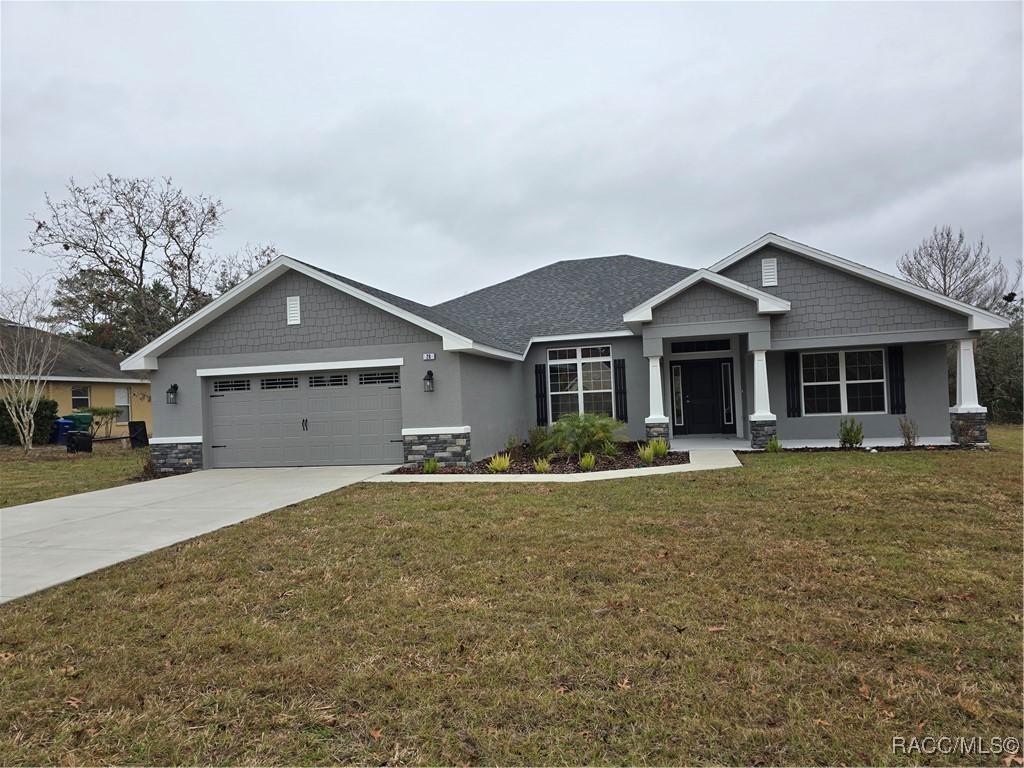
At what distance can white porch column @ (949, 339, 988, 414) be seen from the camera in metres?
12.3

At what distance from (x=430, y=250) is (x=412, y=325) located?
16.6m

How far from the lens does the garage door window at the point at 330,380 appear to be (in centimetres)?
1283

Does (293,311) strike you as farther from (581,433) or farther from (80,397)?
(80,397)

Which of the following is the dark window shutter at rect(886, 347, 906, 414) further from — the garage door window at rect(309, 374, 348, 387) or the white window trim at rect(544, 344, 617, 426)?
the garage door window at rect(309, 374, 348, 387)

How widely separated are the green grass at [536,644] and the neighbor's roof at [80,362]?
19963mm

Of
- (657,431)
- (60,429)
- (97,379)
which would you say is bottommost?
(657,431)

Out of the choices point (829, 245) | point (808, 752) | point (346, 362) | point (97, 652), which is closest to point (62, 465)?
point (346, 362)

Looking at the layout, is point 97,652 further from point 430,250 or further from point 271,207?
point 430,250

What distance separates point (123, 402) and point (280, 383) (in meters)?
17.7

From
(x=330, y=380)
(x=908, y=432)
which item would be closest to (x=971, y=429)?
(x=908, y=432)

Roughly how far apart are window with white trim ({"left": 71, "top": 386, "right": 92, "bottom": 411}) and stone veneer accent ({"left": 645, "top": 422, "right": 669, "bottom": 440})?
Result: 22.8 meters

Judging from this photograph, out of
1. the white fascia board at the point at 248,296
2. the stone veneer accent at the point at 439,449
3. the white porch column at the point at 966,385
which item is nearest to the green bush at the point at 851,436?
the white porch column at the point at 966,385

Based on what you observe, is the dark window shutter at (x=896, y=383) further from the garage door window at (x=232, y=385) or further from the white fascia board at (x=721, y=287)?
the garage door window at (x=232, y=385)

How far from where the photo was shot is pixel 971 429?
12203mm
